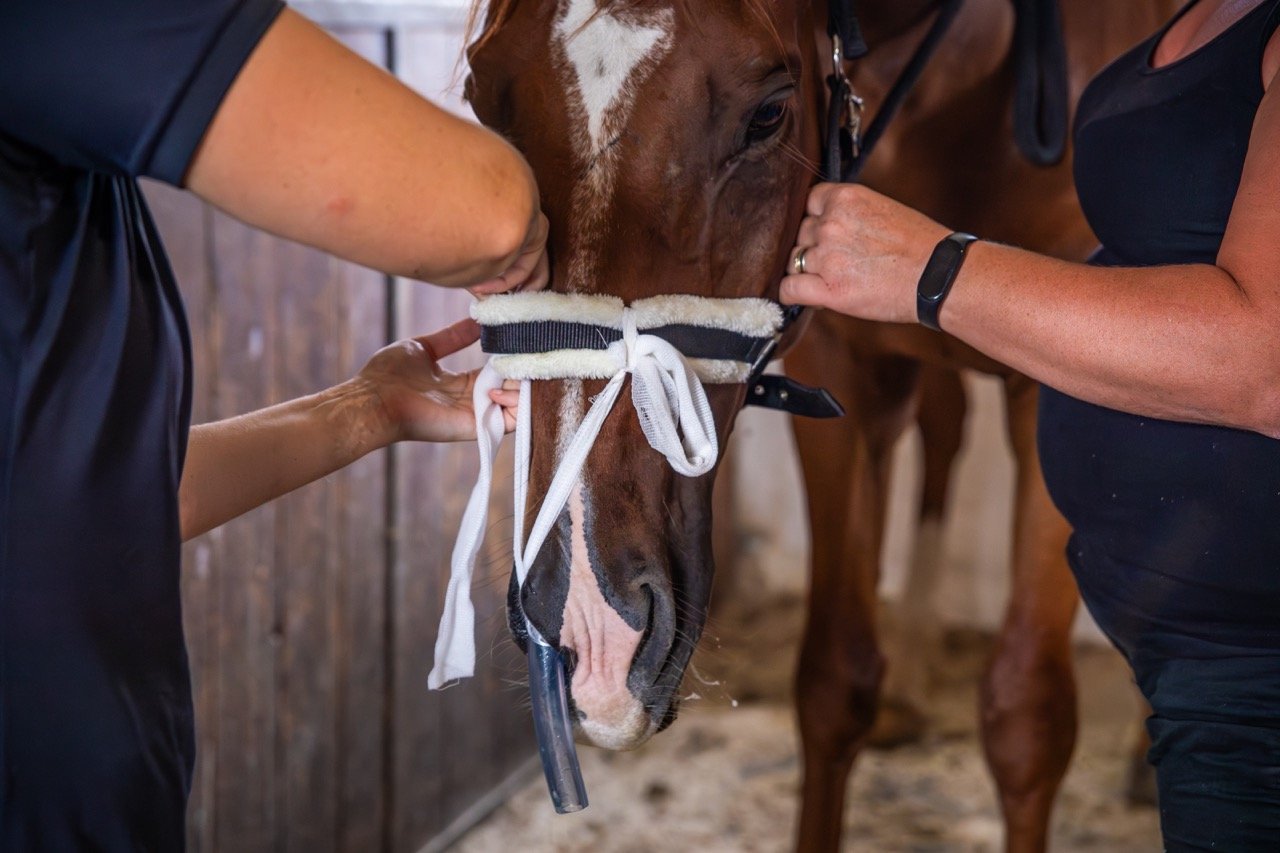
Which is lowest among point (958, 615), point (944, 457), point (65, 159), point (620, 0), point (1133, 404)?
point (958, 615)

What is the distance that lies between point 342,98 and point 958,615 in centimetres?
298

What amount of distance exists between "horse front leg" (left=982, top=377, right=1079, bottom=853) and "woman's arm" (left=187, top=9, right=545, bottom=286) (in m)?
1.18

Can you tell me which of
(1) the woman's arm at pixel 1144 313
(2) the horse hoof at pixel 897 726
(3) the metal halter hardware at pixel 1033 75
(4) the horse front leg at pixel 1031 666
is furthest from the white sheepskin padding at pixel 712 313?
(2) the horse hoof at pixel 897 726

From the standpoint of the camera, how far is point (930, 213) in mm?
1561

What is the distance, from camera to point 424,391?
3.65 feet

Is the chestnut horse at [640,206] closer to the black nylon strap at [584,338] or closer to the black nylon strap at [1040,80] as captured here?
the black nylon strap at [584,338]

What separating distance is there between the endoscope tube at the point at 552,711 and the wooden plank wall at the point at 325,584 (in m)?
0.45

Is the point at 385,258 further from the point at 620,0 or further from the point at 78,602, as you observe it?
the point at 620,0

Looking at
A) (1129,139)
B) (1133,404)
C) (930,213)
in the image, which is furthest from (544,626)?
(930,213)

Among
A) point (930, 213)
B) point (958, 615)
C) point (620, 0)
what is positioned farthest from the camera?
point (958, 615)

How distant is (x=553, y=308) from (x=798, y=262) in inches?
10.1

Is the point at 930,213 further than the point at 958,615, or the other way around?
the point at 958,615

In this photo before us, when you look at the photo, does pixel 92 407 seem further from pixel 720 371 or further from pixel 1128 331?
pixel 1128 331

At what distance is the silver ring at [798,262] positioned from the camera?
1.04 m
